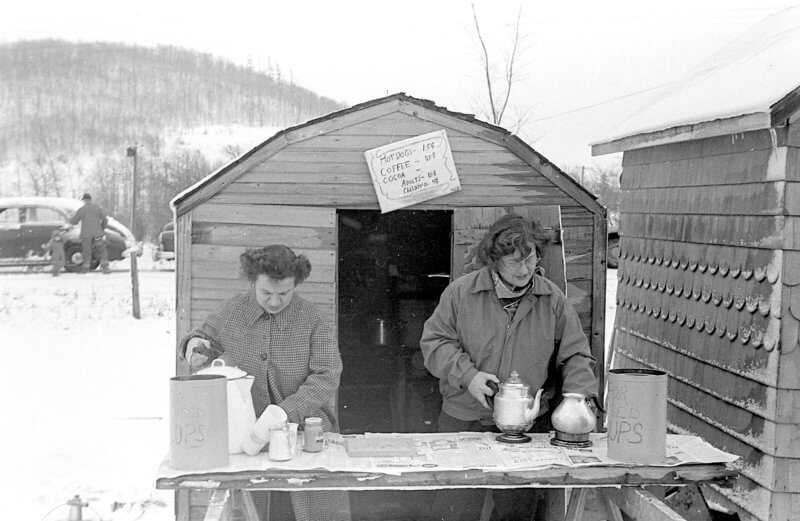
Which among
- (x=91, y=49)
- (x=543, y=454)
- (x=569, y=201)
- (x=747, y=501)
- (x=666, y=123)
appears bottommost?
(x=747, y=501)

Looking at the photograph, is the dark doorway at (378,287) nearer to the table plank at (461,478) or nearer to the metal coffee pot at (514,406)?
the metal coffee pot at (514,406)

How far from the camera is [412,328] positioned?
25.5ft

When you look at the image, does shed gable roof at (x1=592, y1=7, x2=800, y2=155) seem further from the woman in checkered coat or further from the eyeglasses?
the woman in checkered coat

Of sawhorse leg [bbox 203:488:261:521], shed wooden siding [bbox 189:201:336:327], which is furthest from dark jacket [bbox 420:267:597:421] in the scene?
shed wooden siding [bbox 189:201:336:327]

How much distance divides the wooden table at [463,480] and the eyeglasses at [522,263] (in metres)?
1.07

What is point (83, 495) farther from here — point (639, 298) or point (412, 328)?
point (639, 298)

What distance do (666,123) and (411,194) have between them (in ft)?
5.24

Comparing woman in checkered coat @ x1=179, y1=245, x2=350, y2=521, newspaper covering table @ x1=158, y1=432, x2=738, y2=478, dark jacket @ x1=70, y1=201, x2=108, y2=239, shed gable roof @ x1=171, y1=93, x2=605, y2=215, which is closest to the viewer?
newspaper covering table @ x1=158, y1=432, x2=738, y2=478

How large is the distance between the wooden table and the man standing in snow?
14.6 meters

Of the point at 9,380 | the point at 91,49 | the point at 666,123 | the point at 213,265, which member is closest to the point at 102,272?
the point at 9,380

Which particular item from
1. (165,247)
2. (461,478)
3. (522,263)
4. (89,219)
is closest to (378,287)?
(522,263)

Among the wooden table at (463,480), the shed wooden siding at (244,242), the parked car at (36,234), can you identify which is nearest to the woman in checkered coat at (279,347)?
the wooden table at (463,480)

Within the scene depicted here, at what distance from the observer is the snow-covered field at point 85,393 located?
21.3 ft

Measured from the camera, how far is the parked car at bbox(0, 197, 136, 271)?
1823 centimetres
